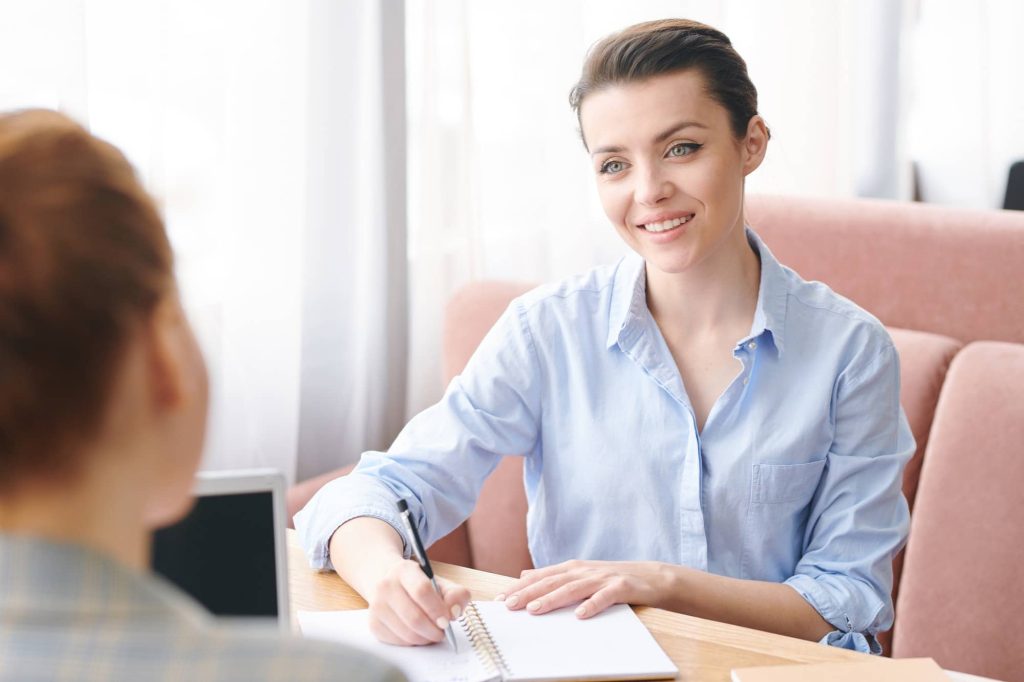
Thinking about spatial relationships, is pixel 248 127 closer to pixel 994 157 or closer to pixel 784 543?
pixel 784 543

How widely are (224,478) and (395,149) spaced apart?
4.62 feet

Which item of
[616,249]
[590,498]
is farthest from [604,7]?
[590,498]

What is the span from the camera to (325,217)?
7.14 feet

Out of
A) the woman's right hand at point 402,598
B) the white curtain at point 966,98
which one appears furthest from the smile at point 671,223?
the white curtain at point 966,98

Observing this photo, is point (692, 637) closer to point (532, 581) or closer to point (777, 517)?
point (532, 581)

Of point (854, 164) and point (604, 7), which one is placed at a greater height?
point (604, 7)

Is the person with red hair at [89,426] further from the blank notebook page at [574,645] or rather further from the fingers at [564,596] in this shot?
the fingers at [564,596]

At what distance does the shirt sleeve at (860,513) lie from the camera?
144 cm

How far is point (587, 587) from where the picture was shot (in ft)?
4.26

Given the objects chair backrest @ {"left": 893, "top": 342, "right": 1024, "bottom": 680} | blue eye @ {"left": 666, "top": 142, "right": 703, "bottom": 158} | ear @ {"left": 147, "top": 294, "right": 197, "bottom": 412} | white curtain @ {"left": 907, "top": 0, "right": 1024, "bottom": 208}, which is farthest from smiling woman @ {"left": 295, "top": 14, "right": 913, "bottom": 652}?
white curtain @ {"left": 907, "top": 0, "right": 1024, "bottom": 208}

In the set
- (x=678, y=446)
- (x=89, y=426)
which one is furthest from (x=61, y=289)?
(x=678, y=446)

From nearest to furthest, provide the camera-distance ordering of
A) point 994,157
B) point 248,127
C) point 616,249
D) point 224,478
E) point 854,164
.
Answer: point 224,478
point 248,127
point 616,249
point 854,164
point 994,157

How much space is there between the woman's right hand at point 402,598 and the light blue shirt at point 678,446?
13 cm

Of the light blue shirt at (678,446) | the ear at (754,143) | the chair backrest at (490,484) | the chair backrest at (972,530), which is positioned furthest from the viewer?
the chair backrest at (490,484)
